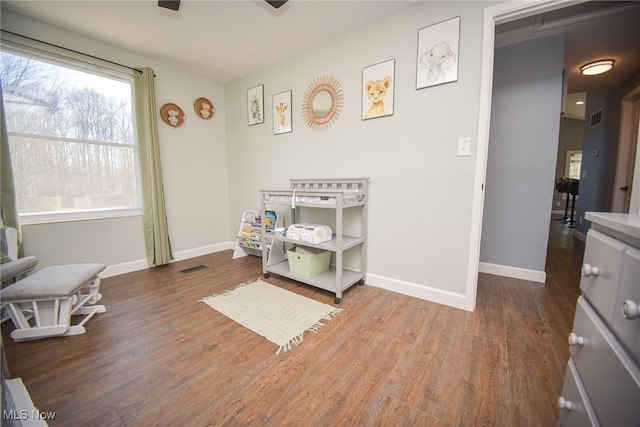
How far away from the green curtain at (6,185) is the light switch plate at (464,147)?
3.43 meters

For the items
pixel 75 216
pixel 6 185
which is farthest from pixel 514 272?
pixel 6 185

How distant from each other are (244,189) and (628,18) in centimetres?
407

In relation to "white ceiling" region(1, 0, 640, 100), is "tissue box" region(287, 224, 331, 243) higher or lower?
lower

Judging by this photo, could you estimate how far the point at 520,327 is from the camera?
1.57m

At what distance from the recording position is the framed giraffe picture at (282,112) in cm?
266

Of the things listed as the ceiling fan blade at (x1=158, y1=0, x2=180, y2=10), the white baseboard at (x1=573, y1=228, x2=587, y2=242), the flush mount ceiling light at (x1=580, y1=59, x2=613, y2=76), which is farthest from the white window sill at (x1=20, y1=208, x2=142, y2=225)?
the white baseboard at (x1=573, y1=228, x2=587, y2=242)

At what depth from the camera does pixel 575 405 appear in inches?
27.0

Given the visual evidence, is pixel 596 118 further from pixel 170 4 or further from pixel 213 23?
pixel 170 4

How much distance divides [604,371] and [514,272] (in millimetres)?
2267

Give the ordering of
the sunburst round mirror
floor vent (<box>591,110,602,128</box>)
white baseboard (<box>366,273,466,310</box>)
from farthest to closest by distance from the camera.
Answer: floor vent (<box>591,110,602,128</box>)
the sunburst round mirror
white baseboard (<box>366,273,466,310</box>)

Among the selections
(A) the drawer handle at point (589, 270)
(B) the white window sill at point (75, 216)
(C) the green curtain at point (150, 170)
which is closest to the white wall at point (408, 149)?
(A) the drawer handle at point (589, 270)

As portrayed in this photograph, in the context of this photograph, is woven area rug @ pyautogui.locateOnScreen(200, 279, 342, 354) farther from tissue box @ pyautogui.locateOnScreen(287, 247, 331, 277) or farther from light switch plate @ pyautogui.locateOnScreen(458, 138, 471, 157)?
light switch plate @ pyautogui.locateOnScreen(458, 138, 471, 157)

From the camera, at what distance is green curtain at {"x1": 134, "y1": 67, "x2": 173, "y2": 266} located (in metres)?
2.59

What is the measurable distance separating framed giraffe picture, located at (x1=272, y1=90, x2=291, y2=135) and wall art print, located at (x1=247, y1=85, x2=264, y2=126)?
23 centimetres
